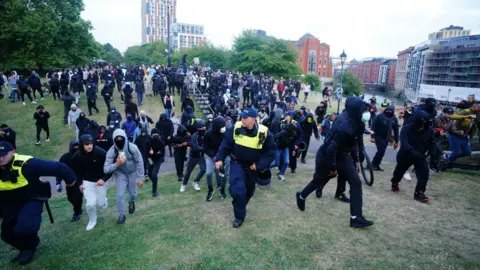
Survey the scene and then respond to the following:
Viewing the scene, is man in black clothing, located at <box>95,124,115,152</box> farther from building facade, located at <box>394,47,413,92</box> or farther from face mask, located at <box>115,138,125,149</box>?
building facade, located at <box>394,47,413,92</box>

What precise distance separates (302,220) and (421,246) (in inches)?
66.0

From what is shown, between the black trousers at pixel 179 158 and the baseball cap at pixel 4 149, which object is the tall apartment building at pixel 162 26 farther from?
the baseball cap at pixel 4 149

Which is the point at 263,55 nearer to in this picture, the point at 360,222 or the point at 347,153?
the point at 347,153

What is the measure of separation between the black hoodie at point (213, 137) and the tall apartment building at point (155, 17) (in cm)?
15578

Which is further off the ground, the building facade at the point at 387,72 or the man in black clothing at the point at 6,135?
the building facade at the point at 387,72

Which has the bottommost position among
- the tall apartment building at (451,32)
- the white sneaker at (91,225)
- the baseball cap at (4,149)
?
the white sneaker at (91,225)

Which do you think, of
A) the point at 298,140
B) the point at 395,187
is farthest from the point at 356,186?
the point at 298,140

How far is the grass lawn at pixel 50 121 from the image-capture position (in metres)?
12.7

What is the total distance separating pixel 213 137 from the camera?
6242mm

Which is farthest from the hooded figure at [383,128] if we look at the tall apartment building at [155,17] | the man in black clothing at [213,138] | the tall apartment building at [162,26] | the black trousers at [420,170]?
the tall apartment building at [155,17]

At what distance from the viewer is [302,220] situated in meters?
4.89

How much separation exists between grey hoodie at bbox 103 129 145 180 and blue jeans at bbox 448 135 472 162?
758 centimetres

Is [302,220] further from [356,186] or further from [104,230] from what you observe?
[104,230]

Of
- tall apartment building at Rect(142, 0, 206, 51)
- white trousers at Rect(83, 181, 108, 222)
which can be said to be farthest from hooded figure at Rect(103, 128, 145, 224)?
tall apartment building at Rect(142, 0, 206, 51)
